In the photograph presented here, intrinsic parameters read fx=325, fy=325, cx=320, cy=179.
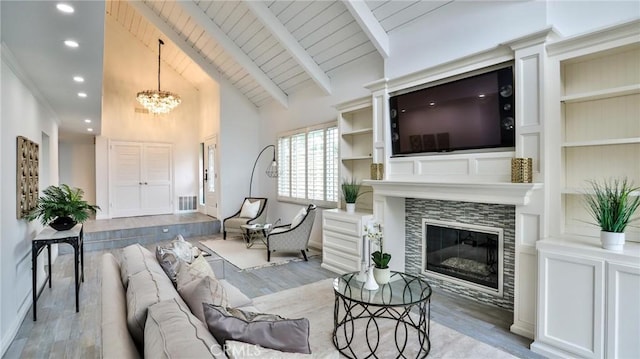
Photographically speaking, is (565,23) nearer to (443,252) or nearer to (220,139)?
(443,252)

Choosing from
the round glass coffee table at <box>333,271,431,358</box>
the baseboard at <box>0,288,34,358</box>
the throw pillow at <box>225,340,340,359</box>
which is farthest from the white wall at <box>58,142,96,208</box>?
the throw pillow at <box>225,340,340,359</box>

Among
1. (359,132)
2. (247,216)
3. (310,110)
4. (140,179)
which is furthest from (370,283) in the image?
(140,179)

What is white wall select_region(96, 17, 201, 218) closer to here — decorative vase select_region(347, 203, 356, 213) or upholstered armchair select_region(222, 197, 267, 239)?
upholstered armchair select_region(222, 197, 267, 239)

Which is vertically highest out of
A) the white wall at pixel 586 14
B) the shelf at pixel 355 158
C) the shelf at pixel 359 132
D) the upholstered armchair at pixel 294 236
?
the white wall at pixel 586 14

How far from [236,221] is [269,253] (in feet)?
6.00

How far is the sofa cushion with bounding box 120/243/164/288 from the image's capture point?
206 cm

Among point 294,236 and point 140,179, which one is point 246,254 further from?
point 140,179

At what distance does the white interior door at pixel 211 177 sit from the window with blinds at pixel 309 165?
5.98 feet

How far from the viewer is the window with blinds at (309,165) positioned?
573cm

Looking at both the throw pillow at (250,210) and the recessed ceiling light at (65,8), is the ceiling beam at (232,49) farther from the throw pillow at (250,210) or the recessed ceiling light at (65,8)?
the recessed ceiling light at (65,8)

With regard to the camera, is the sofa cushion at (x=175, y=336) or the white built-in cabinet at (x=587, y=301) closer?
the sofa cushion at (x=175, y=336)

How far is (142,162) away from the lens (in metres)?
8.48

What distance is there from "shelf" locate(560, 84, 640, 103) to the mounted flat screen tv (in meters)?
0.43

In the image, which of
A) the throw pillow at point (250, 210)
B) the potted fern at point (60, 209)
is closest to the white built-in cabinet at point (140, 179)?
the throw pillow at point (250, 210)
